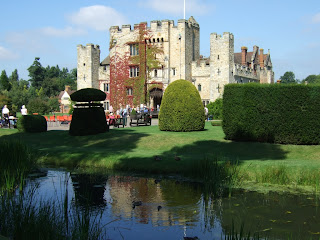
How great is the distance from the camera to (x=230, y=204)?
26.7 feet

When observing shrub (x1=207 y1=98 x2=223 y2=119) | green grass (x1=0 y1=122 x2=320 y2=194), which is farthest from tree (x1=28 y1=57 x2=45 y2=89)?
green grass (x1=0 y1=122 x2=320 y2=194)

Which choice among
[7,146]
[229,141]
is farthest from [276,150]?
[7,146]

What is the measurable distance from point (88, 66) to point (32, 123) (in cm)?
2796

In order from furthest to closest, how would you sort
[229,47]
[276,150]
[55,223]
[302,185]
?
[229,47] < [276,150] < [302,185] < [55,223]

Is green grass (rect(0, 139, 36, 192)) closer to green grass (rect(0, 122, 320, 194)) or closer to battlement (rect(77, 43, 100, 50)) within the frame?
green grass (rect(0, 122, 320, 194))

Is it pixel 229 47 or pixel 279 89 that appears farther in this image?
pixel 229 47

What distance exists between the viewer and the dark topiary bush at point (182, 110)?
20266 mm

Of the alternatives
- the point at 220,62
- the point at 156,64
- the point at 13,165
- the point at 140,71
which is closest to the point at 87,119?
the point at 13,165

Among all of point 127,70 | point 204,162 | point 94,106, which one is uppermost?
point 127,70

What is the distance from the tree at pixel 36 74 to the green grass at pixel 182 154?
9626 cm

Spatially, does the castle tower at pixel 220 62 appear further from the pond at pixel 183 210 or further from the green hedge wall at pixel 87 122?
the pond at pixel 183 210

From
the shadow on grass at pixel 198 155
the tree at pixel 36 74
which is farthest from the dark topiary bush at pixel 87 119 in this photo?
the tree at pixel 36 74

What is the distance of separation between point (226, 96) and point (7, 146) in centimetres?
1006

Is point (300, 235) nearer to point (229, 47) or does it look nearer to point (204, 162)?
point (204, 162)
